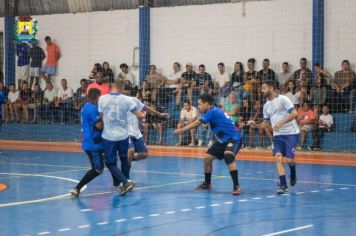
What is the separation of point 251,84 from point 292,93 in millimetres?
1467

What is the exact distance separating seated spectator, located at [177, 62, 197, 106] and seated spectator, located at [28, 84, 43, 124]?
624 centimetres

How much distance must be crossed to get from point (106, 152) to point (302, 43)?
1323 centimetres

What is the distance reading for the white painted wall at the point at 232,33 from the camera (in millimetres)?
23953

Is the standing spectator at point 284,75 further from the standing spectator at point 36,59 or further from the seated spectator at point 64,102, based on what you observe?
the standing spectator at point 36,59

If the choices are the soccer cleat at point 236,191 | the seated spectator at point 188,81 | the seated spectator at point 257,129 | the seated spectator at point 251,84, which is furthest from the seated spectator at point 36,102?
the soccer cleat at point 236,191

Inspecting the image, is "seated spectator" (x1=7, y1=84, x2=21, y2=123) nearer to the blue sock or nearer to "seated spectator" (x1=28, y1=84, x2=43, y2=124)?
"seated spectator" (x1=28, y1=84, x2=43, y2=124)

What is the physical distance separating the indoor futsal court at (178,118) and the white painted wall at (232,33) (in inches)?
1.7

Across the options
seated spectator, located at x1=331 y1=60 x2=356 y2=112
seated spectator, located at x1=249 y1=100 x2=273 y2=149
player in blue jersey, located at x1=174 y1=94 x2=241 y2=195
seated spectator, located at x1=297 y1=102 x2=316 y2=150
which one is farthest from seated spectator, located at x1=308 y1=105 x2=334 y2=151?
player in blue jersey, located at x1=174 y1=94 x2=241 y2=195

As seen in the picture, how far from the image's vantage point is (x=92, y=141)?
12.2 meters

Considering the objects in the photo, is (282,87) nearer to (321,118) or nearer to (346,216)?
(321,118)

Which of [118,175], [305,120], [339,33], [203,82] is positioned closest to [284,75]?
[339,33]

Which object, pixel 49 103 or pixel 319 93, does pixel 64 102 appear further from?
pixel 319 93

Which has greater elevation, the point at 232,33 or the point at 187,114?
the point at 232,33

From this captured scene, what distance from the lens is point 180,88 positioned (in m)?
24.1
